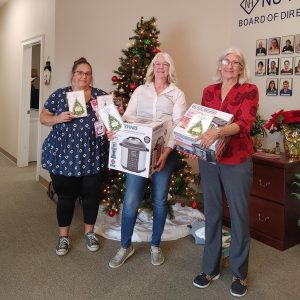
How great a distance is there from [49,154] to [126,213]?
64cm

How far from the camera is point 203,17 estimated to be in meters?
3.90

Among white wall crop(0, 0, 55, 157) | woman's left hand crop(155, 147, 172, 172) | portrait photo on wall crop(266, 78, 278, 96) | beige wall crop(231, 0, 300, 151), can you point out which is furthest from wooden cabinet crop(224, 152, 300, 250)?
white wall crop(0, 0, 55, 157)

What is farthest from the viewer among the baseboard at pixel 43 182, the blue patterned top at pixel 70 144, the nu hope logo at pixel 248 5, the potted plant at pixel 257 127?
the baseboard at pixel 43 182

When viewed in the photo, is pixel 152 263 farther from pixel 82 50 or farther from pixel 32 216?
pixel 82 50

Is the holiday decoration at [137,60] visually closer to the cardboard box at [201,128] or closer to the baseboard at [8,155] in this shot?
the cardboard box at [201,128]

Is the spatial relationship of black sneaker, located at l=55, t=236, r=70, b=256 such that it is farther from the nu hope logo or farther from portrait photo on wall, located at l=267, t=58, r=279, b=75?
the nu hope logo

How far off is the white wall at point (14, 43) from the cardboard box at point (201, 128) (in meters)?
2.55

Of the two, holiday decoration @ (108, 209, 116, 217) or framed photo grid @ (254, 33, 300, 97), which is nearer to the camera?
holiday decoration @ (108, 209, 116, 217)

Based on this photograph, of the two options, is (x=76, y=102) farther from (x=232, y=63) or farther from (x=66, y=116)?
(x=232, y=63)

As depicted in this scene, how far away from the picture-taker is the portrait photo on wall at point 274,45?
3395 mm

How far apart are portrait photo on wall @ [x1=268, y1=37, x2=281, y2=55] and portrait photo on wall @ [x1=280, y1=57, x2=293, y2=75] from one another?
122 mm

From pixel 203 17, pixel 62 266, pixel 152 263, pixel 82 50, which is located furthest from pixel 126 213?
pixel 203 17

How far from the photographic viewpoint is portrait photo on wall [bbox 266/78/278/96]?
3414mm

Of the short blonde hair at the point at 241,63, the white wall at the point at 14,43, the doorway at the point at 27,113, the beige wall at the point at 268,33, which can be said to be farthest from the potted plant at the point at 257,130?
the doorway at the point at 27,113
